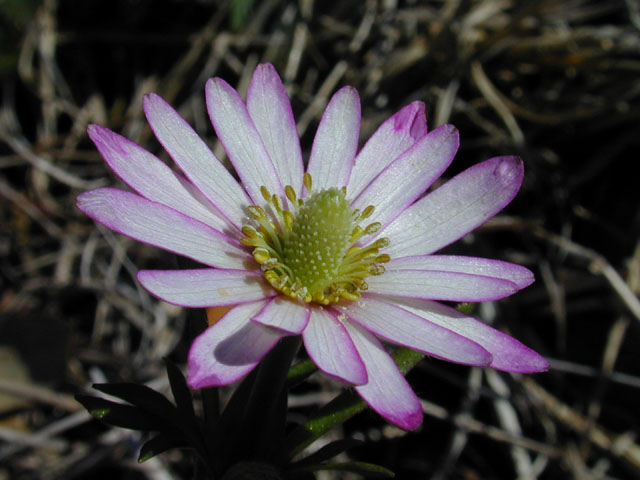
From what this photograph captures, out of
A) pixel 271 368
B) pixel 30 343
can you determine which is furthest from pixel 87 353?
pixel 271 368

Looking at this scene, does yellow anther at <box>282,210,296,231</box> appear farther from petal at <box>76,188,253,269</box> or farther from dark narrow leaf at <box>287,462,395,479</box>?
dark narrow leaf at <box>287,462,395,479</box>

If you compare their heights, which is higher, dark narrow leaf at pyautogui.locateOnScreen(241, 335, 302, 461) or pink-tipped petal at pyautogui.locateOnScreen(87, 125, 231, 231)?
pink-tipped petal at pyautogui.locateOnScreen(87, 125, 231, 231)

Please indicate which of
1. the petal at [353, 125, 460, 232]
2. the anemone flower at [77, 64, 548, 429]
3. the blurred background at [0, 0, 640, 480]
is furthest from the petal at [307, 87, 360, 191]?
the blurred background at [0, 0, 640, 480]

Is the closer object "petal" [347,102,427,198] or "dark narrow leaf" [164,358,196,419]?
"dark narrow leaf" [164,358,196,419]

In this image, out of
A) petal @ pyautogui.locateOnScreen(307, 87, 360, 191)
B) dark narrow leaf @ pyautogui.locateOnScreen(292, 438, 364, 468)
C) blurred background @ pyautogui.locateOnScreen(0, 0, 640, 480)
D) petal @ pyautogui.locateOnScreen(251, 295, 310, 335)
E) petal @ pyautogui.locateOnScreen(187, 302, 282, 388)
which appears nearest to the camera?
petal @ pyautogui.locateOnScreen(187, 302, 282, 388)

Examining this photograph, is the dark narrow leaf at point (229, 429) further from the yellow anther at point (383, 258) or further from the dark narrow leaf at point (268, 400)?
the yellow anther at point (383, 258)

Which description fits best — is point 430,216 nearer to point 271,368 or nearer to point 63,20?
point 271,368

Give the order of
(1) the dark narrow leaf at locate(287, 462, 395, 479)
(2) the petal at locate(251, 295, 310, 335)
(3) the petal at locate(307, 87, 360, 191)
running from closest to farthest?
1. (2) the petal at locate(251, 295, 310, 335)
2. (1) the dark narrow leaf at locate(287, 462, 395, 479)
3. (3) the petal at locate(307, 87, 360, 191)
